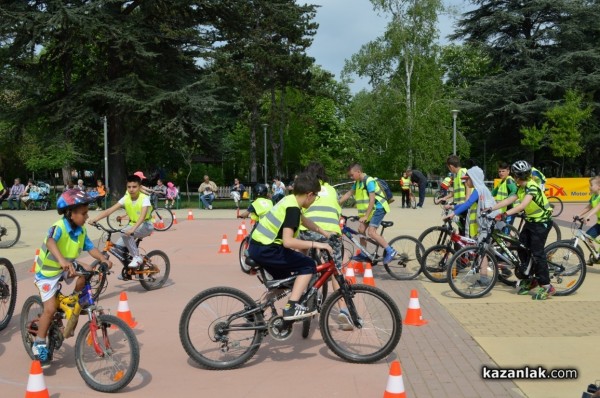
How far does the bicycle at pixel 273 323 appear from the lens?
533cm

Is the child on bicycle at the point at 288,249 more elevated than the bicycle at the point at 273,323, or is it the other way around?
the child on bicycle at the point at 288,249

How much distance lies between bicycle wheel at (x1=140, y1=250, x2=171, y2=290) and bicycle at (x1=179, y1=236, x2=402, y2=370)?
12.4ft

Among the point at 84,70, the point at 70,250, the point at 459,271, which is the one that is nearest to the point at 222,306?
the point at 70,250

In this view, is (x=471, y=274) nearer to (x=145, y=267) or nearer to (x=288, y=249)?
(x=288, y=249)

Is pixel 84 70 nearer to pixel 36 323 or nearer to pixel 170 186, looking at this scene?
pixel 170 186

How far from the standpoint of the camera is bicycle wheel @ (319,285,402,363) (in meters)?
5.37

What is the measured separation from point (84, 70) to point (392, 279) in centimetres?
2864

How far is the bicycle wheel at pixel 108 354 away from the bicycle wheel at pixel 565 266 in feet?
19.1

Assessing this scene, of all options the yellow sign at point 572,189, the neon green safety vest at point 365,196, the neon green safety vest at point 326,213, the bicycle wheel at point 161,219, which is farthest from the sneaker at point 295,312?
the yellow sign at point 572,189

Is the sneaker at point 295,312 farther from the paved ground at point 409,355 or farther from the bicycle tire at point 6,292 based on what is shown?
the bicycle tire at point 6,292

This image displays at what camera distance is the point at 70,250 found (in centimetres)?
531

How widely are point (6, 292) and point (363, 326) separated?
13.2 feet

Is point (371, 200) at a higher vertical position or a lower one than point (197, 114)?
lower

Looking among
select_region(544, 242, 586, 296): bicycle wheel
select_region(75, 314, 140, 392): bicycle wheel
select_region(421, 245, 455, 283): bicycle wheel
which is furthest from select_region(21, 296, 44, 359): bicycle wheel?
select_region(544, 242, 586, 296): bicycle wheel
